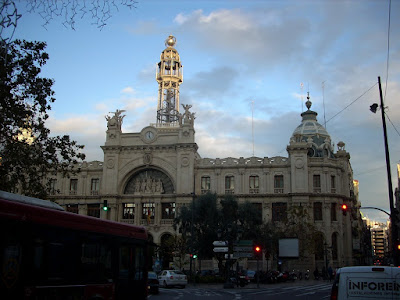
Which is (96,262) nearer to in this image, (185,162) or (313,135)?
(185,162)

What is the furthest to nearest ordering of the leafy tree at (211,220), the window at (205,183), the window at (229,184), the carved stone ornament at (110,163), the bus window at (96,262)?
1. the carved stone ornament at (110,163)
2. the window at (205,183)
3. the window at (229,184)
4. the leafy tree at (211,220)
5. the bus window at (96,262)

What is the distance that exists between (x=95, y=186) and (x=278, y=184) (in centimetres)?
2637

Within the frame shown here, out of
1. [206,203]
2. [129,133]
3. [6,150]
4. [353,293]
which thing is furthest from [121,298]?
[129,133]

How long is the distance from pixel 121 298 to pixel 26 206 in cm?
513

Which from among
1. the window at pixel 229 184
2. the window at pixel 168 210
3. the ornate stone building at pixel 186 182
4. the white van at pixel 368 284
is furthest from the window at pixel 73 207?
the white van at pixel 368 284

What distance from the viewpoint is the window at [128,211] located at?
6494 cm

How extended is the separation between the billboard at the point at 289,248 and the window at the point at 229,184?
1160 inches

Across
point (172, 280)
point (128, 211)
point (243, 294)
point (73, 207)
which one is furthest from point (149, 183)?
point (243, 294)

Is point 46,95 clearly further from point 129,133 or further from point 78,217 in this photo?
point 129,133

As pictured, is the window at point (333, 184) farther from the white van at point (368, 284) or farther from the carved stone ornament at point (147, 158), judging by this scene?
the white van at point (368, 284)

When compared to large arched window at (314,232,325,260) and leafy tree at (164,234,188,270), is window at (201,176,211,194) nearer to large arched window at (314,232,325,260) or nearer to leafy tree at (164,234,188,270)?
leafy tree at (164,234,188,270)

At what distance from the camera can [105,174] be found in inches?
2594

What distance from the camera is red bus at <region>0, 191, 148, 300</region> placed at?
10281mm

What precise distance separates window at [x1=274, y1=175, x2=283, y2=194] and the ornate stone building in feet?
0.44
